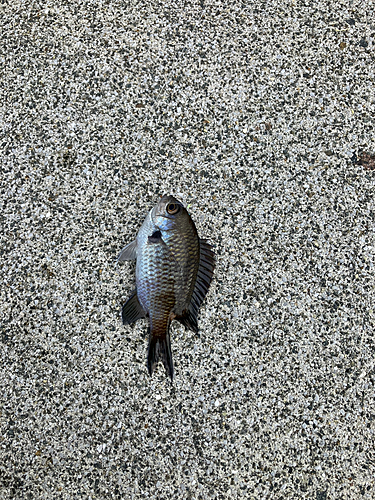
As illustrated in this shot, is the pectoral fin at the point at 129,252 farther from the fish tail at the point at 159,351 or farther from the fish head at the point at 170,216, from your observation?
the fish tail at the point at 159,351

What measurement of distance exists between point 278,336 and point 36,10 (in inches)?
88.2

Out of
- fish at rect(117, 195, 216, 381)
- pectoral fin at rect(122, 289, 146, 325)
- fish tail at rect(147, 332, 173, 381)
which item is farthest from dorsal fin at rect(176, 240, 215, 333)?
pectoral fin at rect(122, 289, 146, 325)

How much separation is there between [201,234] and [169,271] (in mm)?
384

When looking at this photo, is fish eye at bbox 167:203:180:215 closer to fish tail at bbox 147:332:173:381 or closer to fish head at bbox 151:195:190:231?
fish head at bbox 151:195:190:231

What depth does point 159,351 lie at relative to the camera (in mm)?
1694

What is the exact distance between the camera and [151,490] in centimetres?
167

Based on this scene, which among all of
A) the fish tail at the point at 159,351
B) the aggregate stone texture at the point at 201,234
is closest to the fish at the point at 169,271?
the fish tail at the point at 159,351

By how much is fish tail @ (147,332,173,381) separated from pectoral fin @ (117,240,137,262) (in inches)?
15.5

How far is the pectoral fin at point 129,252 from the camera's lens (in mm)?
1720

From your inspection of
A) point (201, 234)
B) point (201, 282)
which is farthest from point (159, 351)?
point (201, 234)

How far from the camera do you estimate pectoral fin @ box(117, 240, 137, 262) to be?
1.72 m

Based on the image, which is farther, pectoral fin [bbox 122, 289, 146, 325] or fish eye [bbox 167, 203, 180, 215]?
pectoral fin [bbox 122, 289, 146, 325]

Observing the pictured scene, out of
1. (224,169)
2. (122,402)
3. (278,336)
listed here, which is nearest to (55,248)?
(122,402)

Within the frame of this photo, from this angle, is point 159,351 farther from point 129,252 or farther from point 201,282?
point 129,252
